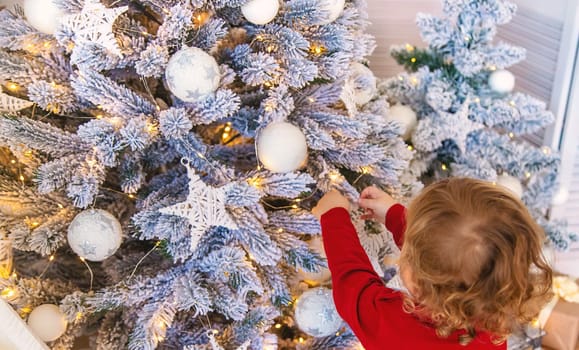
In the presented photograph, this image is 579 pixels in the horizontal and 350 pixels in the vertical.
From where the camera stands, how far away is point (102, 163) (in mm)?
997

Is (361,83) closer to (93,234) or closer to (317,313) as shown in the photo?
(317,313)

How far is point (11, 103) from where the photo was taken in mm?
993

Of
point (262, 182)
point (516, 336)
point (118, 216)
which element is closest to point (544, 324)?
point (516, 336)

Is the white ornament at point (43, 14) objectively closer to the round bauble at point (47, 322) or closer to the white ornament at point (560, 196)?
the round bauble at point (47, 322)

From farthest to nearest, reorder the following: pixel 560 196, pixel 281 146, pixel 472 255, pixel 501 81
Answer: pixel 560 196 < pixel 501 81 < pixel 281 146 < pixel 472 255

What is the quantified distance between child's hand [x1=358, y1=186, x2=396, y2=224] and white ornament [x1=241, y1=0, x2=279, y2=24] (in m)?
0.38

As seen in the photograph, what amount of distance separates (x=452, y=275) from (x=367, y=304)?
16 cm

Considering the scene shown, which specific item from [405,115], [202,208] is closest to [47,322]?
[202,208]

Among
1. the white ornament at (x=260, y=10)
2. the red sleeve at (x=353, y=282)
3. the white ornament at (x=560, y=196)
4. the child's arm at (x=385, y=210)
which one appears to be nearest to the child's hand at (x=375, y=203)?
the child's arm at (x=385, y=210)

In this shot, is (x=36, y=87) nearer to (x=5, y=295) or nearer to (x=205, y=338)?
(x=5, y=295)

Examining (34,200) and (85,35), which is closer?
(85,35)

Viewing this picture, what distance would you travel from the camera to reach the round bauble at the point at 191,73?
0.91m

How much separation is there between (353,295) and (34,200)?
548 millimetres

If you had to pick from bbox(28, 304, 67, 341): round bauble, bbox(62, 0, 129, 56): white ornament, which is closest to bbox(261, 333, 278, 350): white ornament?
bbox(28, 304, 67, 341): round bauble
